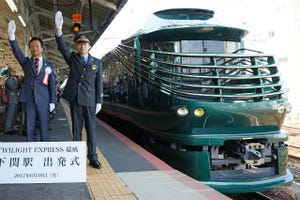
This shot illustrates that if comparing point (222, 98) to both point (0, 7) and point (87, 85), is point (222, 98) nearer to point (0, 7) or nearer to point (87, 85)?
point (87, 85)

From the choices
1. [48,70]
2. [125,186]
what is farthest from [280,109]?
[48,70]

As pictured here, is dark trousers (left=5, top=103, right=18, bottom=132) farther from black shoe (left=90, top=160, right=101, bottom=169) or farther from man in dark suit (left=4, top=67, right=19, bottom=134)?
black shoe (left=90, top=160, right=101, bottom=169)

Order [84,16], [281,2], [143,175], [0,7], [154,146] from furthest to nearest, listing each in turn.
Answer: [281,2], [84,16], [0,7], [154,146], [143,175]

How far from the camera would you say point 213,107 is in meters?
5.76

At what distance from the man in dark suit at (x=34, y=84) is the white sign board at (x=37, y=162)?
784 mm

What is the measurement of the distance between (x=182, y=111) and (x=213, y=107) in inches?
18.2

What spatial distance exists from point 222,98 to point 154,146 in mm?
1630

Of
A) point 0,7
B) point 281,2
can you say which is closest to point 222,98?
point 0,7

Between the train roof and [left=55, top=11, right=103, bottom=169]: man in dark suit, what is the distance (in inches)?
70.8

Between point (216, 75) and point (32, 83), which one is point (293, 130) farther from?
point (32, 83)

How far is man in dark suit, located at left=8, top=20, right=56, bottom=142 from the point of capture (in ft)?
16.8

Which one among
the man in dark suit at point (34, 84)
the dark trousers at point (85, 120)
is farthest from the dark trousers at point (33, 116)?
the dark trousers at point (85, 120)

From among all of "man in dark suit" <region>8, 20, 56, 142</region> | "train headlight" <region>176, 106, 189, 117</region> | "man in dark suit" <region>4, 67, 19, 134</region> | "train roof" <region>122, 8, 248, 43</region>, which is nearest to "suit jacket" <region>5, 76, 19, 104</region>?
Answer: "man in dark suit" <region>4, 67, 19, 134</region>

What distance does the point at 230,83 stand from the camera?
6328 mm
